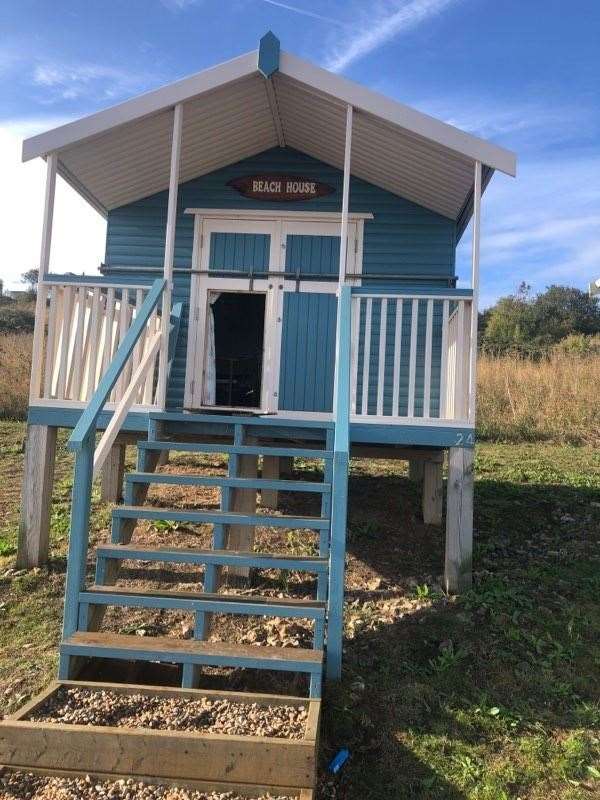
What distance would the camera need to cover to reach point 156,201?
23.6 ft

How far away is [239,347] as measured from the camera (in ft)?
30.5

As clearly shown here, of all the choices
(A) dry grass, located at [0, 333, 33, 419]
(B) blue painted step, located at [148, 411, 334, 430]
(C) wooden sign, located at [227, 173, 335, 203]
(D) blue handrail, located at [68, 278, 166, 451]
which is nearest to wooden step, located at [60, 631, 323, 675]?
(D) blue handrail, located at [68, 278, 166, 451]

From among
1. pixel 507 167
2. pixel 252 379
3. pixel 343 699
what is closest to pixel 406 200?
pixel 507 167

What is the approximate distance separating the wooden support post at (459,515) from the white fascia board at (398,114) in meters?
2.35

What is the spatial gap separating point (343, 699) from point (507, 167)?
13.7ft

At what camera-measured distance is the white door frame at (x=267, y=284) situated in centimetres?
686

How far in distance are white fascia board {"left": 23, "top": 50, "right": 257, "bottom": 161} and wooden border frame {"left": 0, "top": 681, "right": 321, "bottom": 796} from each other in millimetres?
4560

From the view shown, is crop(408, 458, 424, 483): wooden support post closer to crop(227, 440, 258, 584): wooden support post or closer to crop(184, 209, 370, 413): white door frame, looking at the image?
crop(184, 209, 370, 413): white door frame

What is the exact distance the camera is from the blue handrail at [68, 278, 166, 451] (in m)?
3.89

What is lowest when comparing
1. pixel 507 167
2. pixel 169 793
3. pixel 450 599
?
pixel 169 793

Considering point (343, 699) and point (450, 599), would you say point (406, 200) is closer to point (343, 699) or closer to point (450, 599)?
point (450, 599)

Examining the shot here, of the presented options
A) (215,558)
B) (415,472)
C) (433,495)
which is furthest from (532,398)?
(215,558)

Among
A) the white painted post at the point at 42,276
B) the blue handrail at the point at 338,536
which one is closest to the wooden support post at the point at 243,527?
the blue handrail at the point at 338,536

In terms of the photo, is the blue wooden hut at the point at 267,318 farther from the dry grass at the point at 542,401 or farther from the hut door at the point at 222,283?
the dry grass at the point at 542,401
